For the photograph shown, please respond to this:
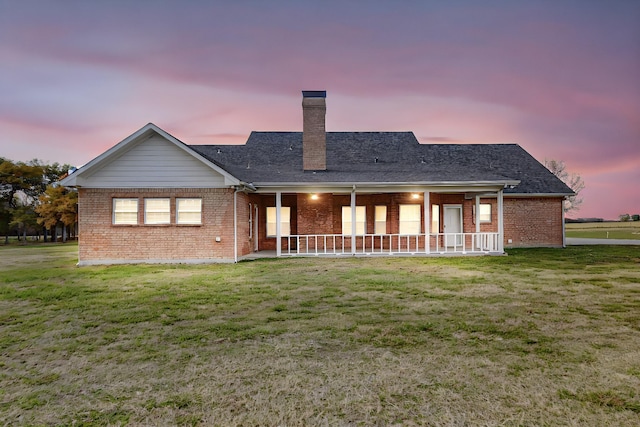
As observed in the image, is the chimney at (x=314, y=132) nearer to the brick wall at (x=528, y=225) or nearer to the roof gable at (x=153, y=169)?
the roof gable at (x=153, y=169)

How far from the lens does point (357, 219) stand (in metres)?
18.7

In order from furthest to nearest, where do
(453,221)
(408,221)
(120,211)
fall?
(453,221)
(408,221)
(120,211)

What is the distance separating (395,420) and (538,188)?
2215 cm

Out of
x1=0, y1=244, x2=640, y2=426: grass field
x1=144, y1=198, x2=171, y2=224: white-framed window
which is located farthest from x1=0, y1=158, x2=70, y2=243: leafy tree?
x1=0, y1=244, x2=640, y2=426: grass field

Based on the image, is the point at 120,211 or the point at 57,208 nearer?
the point at 120,211

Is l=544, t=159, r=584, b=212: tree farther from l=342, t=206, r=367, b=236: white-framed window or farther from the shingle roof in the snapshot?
l=342, t=206, r=367, b=236: white-framed window

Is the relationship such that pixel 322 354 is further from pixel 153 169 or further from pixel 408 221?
pixel 408 221

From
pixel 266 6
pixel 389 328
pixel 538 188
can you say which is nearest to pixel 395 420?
pixel 389 328

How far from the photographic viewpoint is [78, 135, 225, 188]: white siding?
48.2 ft

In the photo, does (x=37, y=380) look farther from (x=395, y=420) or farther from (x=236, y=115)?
(x=236, y=115)

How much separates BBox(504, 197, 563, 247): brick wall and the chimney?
1117 cm

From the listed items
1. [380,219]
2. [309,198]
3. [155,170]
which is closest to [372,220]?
[380,219]

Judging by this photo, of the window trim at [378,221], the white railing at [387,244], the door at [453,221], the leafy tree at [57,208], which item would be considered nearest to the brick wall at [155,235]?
the white railing at [387,244]

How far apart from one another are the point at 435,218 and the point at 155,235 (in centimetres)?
1355
